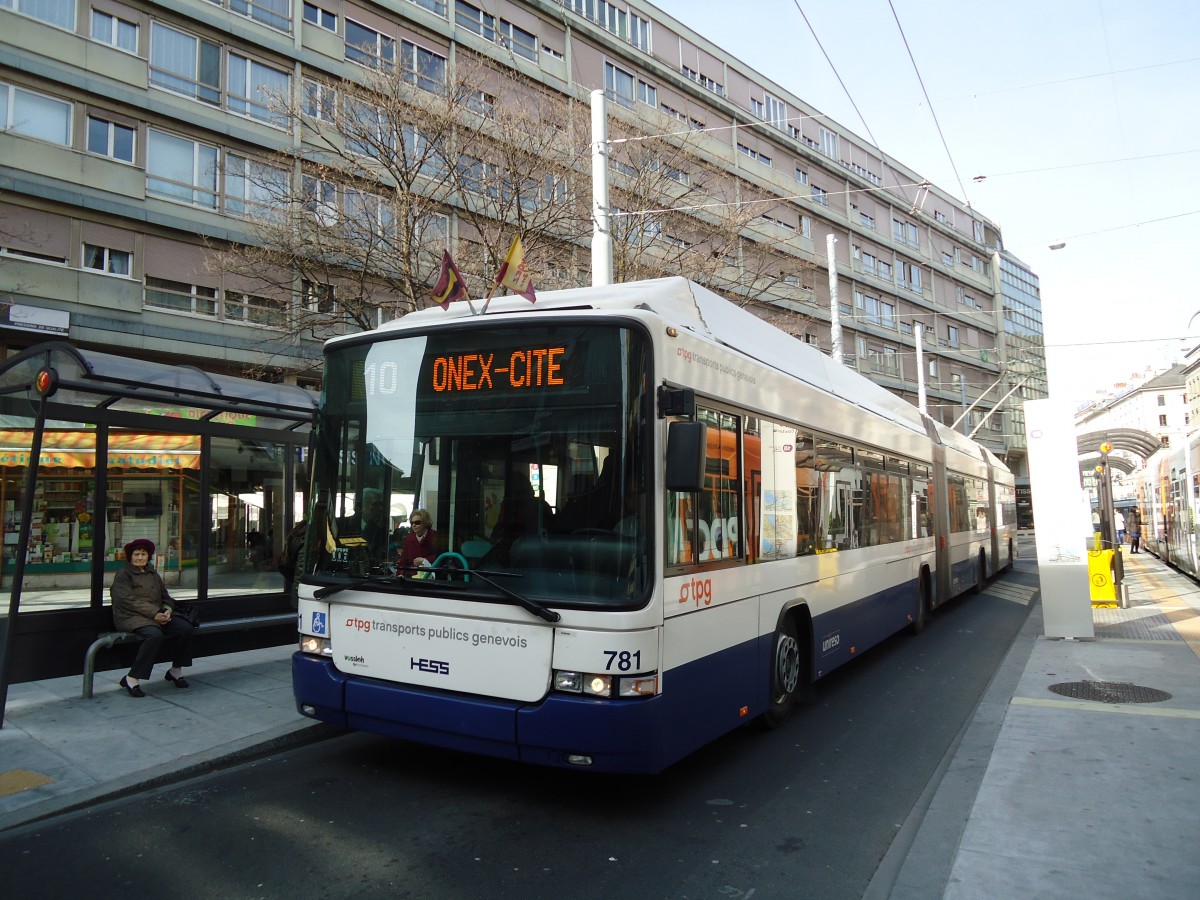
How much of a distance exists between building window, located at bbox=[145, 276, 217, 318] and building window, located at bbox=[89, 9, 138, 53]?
5.60 m

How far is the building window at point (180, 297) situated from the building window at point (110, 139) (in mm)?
2976

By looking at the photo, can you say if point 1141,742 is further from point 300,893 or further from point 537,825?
point 300,893

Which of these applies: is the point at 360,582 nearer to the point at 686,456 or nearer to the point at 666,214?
the point at 686,456

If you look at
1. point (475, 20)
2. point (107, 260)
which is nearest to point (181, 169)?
point (107, 260)

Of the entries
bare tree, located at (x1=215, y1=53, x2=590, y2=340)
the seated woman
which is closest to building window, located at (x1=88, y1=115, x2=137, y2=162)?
bare tree, located at (x1=215, y1=53, x2=590, y2=340)

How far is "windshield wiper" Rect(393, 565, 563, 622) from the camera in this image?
14.7 feet

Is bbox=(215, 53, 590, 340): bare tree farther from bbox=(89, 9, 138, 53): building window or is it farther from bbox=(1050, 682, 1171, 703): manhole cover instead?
bbox=(1050, 682, 1171, 703): manhole cover

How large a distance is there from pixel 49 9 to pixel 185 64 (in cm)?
299

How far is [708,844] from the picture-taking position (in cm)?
444

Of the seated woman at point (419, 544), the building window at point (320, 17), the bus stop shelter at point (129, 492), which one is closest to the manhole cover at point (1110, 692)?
the seated woman at point (419, 544)

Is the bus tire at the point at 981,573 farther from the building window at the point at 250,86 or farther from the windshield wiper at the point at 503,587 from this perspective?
the building window at the point at 250,86

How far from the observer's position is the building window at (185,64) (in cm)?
2077

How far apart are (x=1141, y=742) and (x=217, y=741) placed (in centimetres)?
662

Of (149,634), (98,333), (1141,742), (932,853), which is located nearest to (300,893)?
(932,853)
